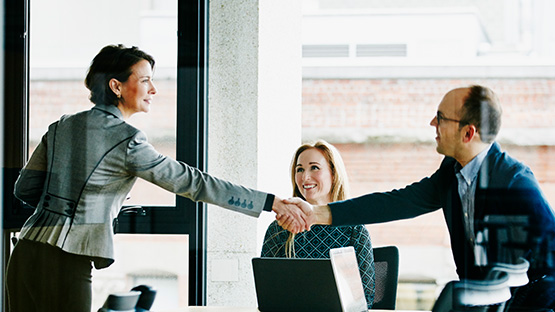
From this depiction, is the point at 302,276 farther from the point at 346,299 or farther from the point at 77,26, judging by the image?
the point at 77,26

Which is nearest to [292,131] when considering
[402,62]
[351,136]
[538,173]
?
[351,136]

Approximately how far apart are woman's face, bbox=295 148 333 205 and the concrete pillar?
19 centimetres

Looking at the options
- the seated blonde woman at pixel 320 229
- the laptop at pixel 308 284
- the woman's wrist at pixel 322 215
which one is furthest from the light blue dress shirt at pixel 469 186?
the laptop at pixel 308 284

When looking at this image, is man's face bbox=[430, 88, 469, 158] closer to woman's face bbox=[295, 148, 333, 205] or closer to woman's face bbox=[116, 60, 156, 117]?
woman's face bbox=[295, 148, 333, 205]

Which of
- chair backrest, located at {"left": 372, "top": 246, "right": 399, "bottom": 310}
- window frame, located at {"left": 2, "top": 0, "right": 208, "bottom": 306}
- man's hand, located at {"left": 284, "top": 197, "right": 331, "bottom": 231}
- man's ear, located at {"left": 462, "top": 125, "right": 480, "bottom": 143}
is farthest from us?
window frame, located at {"left": 2, "top": 0, "right": 208, "bottom": 306}

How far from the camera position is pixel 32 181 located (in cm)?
319

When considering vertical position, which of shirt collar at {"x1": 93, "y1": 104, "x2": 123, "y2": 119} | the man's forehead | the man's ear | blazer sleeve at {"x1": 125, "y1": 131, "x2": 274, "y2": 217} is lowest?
blazer sleeve at {"x1": 125, "y1": 131, "x2": 274, "y2": 217}

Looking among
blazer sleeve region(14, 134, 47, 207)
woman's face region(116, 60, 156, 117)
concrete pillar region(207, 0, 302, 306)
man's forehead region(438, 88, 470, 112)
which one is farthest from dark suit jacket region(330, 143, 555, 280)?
blazer sleeve region(14, 134, 47, 207)

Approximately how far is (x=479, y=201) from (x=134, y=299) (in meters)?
1.73

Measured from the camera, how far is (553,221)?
10.0 ft

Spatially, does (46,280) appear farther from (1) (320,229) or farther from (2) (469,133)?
(2) (469,133)

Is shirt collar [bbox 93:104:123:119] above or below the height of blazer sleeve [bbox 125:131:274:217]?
above

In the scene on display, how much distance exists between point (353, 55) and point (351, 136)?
0.38 metres

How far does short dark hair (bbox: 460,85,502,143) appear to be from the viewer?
3.12m
